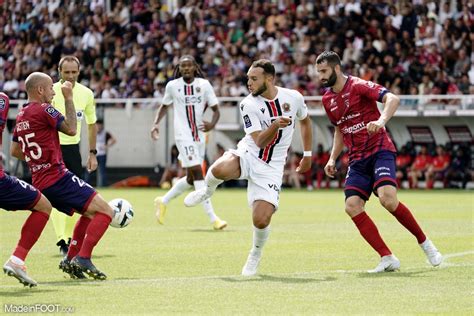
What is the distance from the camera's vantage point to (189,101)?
1733 cm

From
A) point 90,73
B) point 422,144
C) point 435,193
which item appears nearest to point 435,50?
point 422,144

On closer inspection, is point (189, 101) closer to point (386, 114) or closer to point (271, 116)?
point (271, 116)

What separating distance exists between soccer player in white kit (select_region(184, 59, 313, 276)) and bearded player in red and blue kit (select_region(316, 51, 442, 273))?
A: 405 mm

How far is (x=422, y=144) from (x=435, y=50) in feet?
8.54

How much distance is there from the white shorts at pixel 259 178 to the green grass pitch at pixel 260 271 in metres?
0.78

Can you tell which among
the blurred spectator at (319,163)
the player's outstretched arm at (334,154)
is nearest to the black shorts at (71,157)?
the player's outstretched arm at (334,154)

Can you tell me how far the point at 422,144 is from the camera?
29719mm

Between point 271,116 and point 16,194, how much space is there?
9.12ft

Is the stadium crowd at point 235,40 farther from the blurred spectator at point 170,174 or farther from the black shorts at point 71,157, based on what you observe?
the black shorts at point 71,157

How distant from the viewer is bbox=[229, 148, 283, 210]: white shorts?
36.0 feet

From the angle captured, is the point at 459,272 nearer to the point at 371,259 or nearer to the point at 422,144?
the point at 371,259

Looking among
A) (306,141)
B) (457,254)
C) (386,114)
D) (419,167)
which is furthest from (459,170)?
(386,114)

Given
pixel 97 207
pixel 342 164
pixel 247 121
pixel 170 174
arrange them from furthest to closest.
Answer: pixel 170 174 → pixel 342 164 → pixel 247 121 → pixel 97 207

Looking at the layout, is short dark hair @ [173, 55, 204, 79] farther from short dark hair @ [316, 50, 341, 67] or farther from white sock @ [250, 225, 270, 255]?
white sock @ [250, 225, 270, 255]
